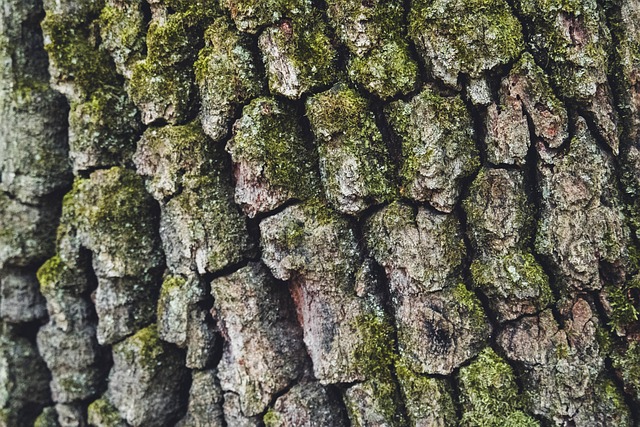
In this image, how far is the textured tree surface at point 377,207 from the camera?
211cm

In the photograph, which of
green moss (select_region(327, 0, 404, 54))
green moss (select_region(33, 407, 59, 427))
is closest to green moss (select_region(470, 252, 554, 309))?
green moss (select_region(327, 0, 404, 54))

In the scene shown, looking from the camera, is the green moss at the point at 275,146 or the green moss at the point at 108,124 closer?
the green moss at the point at 275,146

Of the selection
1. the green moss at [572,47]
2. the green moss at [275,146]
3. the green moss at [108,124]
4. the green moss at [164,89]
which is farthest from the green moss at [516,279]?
the green moss at [108,124]

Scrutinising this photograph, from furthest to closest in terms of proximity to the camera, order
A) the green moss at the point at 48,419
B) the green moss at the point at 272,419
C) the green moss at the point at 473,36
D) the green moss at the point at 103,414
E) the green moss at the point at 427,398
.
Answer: the green moss at the point at 48,419 < the green moss at the point at 103,414 < the green moss at the point at 272,419 < the green moss at the point at 427,398 < the green moss at the point at 473,36

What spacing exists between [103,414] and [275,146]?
147 cm

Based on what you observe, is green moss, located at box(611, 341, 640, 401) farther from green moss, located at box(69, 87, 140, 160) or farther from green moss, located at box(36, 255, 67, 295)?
green moss, located at box(36, 255, 67, 295)

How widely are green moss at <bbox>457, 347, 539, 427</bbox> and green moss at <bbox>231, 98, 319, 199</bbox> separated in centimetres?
88

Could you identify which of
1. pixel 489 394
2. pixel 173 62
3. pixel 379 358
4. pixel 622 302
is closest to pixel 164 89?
pixel 173 62

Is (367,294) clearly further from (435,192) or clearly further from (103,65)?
(103,65)

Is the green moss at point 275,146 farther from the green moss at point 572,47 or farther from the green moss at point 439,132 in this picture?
the green moss at point 572,47

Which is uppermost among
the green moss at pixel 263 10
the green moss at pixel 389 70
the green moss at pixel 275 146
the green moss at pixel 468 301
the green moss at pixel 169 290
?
the green moss at pixel 263 10

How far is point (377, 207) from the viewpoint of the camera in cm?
223

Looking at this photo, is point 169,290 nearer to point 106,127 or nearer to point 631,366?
point 106,127

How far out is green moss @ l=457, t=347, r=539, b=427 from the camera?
2168 mm
